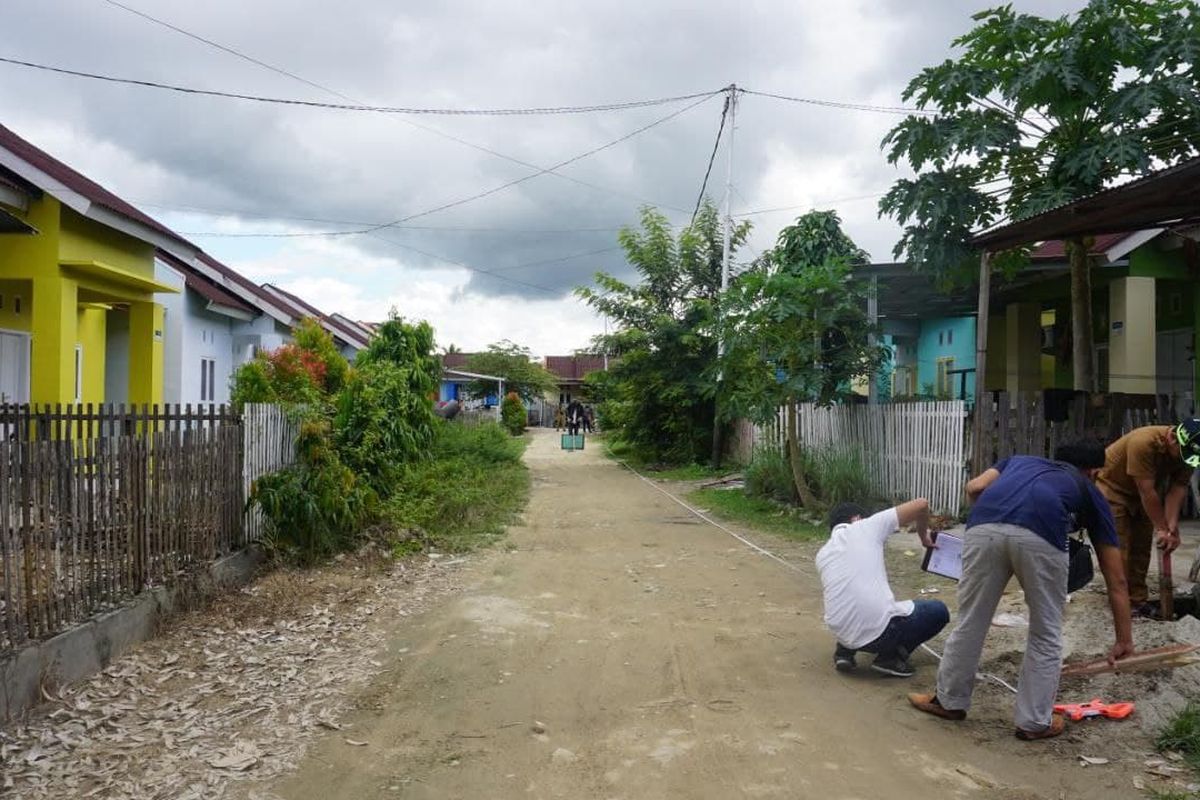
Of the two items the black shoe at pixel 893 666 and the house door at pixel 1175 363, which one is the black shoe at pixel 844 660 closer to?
the black shoe at pixel 893 666

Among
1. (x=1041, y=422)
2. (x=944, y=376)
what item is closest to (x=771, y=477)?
(x=1041, y=422)

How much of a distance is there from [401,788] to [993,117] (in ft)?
29.8

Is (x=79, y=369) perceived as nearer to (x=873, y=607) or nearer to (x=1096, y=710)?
(x=873, y=607)

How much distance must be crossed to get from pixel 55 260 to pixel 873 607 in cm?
894

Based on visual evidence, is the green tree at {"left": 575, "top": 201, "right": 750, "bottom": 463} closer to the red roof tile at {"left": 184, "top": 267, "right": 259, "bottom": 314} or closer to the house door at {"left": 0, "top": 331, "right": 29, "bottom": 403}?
the red roof tile at {"left": 184, "top": 267, "right": 259, "bottom": 314}

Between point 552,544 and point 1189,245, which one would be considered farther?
point 1189,245

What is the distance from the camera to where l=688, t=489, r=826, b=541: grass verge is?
1197 centimetres

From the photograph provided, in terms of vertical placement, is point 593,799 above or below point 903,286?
below

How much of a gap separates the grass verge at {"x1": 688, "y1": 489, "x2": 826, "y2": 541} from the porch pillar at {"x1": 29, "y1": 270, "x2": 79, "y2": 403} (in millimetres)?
8473

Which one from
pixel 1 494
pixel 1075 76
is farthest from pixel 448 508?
pixel 1075 76

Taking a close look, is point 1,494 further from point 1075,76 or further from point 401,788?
point 1075,76

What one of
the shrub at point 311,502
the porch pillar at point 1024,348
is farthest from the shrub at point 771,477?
the shrub at point 311,502

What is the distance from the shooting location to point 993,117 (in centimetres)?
991

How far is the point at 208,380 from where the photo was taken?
16.5m
